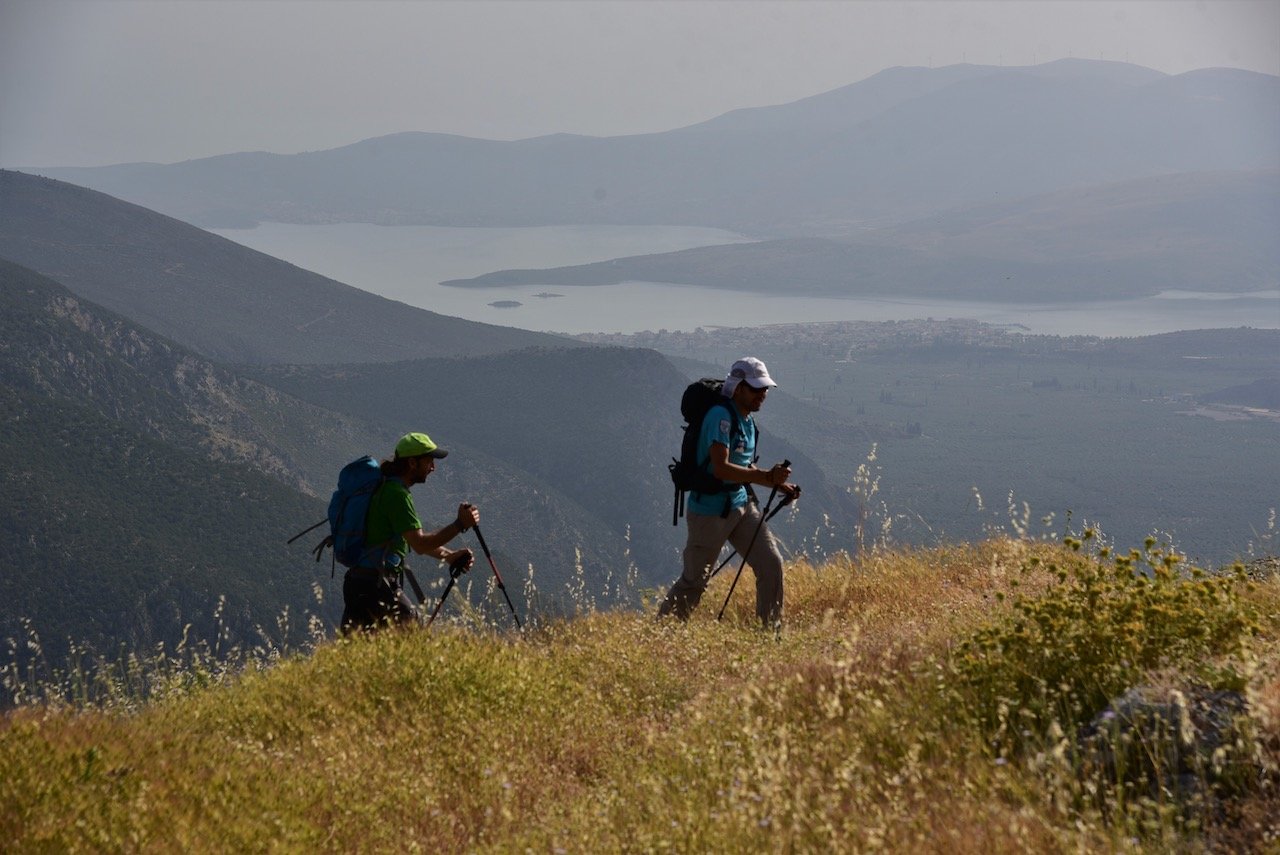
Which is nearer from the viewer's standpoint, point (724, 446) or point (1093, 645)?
point (1093, 645)

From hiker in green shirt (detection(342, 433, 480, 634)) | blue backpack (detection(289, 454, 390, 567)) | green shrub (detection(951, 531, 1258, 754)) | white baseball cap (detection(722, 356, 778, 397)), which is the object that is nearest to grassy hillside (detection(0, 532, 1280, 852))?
green shrub (detection(951, 531, 1258, 754))

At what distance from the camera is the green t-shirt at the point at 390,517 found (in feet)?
24.4

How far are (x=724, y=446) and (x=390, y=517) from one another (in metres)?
2.20

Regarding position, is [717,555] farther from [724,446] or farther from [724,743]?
[724,743]

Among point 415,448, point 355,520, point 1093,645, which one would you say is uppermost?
point 415,448

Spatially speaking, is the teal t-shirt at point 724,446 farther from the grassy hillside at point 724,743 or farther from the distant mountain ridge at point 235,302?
the distant mountain ridge at point 235,302

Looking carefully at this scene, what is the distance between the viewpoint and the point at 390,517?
745 centimetres

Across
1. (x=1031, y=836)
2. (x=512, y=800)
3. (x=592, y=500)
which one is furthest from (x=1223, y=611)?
(x=592, y=500)

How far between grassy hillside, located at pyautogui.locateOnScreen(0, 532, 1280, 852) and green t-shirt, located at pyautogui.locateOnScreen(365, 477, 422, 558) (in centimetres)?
99

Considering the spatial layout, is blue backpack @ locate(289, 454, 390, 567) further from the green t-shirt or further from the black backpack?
the black backpack

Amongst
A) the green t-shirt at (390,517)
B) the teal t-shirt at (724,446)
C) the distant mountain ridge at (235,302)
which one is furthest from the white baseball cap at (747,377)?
the distant mountain ridge at (235,302)

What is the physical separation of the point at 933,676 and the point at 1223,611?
1.21m

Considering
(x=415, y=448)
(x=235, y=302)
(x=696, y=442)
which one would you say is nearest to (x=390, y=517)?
(x=415, y=448)

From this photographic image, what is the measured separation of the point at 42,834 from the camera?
3.87 metres
